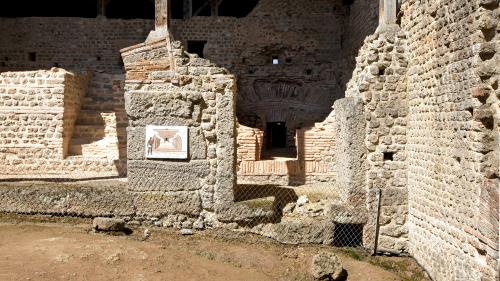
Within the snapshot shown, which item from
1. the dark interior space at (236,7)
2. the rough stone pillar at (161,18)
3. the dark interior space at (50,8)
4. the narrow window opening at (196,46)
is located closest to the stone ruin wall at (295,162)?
the rough stone pillar at (161,18)

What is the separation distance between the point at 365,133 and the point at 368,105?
41 cm

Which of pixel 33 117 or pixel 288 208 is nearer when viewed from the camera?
pixel 288 208

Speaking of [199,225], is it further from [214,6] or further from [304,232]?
[214,6]

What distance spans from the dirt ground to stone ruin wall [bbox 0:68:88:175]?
13.8ft

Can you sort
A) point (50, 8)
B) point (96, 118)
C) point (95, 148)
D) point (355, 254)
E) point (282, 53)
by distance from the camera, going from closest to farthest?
1. point (355, 254)
2. point (95, 148)
3. point (96, 118)
4. point (282, 53)
5. point (50, 8)

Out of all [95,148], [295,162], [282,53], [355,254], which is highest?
[282,53]

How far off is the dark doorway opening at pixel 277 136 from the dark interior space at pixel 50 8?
8.75 m

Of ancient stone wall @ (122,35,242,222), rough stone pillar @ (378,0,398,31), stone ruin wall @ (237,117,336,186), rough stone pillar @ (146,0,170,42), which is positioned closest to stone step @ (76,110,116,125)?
stone ruin wall @ (237,117,336,186)

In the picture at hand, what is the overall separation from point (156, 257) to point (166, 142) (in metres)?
1.71

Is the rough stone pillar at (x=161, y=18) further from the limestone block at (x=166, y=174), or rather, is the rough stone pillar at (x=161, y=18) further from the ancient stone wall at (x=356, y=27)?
the ancient stone wall at (x=356, y=27)

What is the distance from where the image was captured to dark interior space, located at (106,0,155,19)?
66.4ft

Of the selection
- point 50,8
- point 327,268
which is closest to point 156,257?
point 327,268

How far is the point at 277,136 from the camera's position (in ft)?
→ 61.3

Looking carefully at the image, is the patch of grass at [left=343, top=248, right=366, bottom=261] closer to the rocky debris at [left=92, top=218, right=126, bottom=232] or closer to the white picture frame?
Result: the white picture frame
